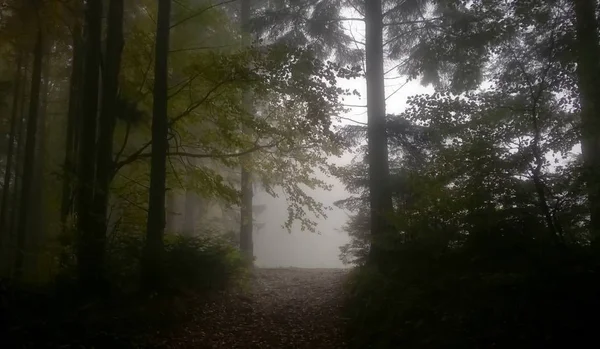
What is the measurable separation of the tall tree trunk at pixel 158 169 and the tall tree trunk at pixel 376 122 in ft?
15.2

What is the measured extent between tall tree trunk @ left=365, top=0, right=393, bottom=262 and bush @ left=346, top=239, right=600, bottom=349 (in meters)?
2.71

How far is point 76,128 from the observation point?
1102cm

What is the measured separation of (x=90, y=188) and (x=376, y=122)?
6.27 m

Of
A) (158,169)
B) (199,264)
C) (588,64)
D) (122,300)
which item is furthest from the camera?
(199,264)

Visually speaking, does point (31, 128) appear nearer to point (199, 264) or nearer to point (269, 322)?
point (199, 264)

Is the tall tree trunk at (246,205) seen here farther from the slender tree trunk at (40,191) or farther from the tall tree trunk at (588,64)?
the tall tree trunk at (588,64)

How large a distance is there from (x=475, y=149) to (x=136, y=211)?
824cm

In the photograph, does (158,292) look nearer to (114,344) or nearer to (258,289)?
(114,344)

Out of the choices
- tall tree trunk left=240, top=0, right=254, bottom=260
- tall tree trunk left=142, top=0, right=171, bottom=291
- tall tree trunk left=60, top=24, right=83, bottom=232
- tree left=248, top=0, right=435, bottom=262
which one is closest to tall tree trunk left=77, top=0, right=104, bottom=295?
tall tree trunk left=142, top=0, right=171, bottom=291

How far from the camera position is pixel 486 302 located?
18.7 ft

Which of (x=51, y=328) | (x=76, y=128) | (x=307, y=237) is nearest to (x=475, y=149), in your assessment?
(x=51, y=328)

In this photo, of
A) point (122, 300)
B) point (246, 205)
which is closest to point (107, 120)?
point (122, 300)

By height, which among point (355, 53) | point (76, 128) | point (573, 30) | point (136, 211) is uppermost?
point (355, 53)

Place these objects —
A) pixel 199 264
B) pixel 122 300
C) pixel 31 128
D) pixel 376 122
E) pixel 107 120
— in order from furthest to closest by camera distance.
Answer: pixel 31 128, pixel 376 122, pixel 199 264, pixel 107 120, pixel 122 300
